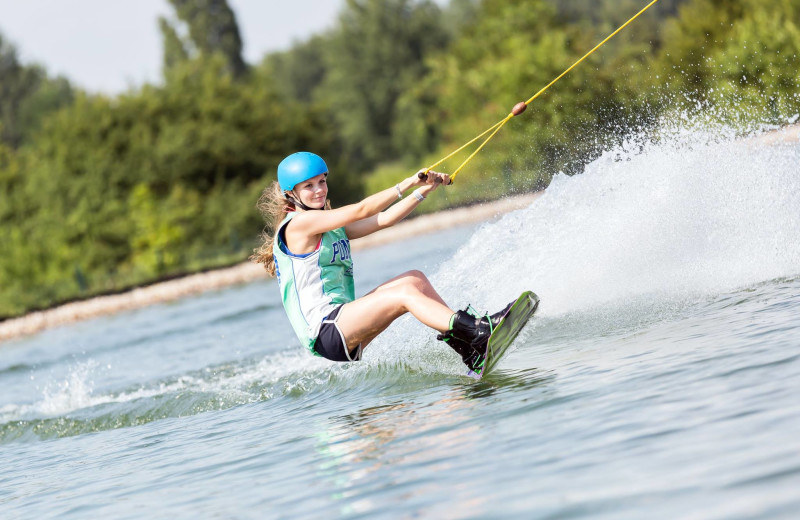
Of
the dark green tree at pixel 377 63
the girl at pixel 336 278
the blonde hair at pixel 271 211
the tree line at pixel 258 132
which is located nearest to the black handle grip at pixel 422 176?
the girl at pixel 336 278

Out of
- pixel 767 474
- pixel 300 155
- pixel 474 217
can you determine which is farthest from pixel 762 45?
pixel 767 474

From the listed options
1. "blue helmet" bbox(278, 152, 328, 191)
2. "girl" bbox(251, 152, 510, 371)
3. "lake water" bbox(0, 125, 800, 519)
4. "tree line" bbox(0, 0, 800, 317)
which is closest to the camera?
"lake water" bbox(0, 125, 800, 519)

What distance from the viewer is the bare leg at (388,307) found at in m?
6.30

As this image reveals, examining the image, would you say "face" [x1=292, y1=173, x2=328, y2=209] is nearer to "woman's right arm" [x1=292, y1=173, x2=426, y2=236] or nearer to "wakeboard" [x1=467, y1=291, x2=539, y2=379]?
"woman's right arm" [x1=292, y1=173, x2=426, y2=236]

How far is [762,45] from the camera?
28359 mm

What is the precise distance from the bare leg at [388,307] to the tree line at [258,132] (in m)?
16.3

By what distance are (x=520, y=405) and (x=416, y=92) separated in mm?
47858

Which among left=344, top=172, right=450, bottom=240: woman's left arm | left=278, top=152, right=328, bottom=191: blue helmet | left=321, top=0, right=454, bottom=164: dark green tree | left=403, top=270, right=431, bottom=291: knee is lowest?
left=403, top=270, right=431, bottom=291: knee

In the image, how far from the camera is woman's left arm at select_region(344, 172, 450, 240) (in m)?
6.30

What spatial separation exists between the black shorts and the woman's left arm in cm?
63

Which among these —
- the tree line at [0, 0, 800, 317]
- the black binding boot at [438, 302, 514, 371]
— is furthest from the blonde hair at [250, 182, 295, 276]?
the tree line at [0, 0, 800, 317]

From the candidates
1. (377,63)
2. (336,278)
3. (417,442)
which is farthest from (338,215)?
(377,63)

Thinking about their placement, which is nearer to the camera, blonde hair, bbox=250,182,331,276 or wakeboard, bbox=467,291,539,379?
wakeboard, bbox=467,291,539,379

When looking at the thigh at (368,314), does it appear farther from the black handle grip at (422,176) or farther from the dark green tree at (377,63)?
the dark green tree at (377,63)
